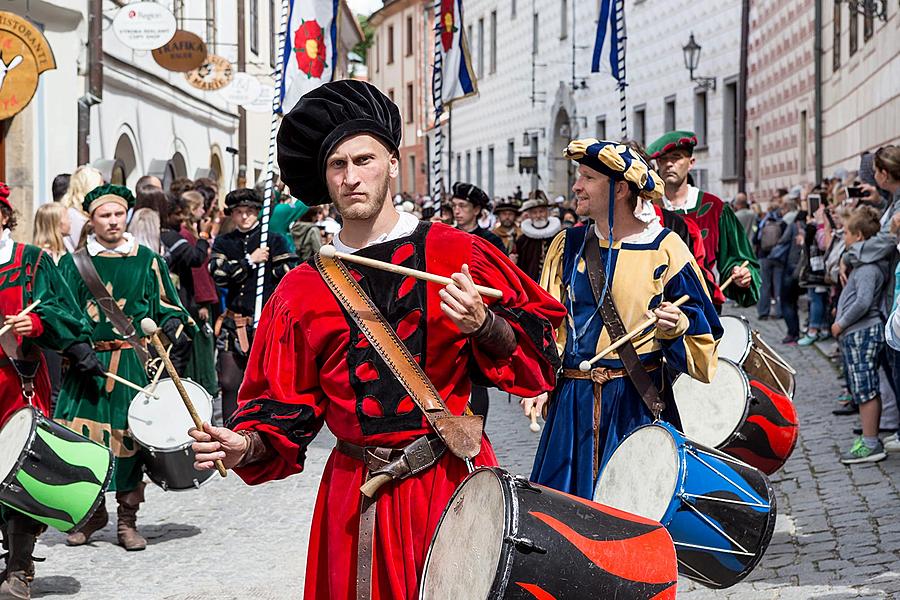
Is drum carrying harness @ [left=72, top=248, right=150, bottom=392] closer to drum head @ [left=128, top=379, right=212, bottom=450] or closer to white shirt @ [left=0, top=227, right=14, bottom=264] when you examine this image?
drum head @ [left=128, top=379, right=212, bottom=450]

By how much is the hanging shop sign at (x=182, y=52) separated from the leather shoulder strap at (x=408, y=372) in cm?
1621

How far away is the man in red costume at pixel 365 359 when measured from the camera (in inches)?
138

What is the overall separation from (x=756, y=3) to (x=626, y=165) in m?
22.8

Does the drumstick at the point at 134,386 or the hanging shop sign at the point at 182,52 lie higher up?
the hanging shop sign at the point at 182,52

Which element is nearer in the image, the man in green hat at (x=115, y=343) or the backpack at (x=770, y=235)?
the man in green hat at (x=115, y=343)

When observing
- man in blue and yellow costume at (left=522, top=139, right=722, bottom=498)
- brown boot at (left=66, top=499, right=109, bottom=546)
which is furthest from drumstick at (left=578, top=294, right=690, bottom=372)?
brown boot at (left=66, top=499, right=109, bottom=546)

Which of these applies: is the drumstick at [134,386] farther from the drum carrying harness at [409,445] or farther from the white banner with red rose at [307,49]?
the white banner with red rose at [307,49]

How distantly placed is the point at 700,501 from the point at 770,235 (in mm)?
12969

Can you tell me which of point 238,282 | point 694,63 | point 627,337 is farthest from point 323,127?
point 694,63

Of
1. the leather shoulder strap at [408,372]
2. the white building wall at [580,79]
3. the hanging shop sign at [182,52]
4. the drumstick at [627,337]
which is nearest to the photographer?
the leather shoulder strap at [408,372]

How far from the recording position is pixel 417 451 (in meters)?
3.48

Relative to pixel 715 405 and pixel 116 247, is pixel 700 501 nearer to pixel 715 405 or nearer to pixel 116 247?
pixel 715 405

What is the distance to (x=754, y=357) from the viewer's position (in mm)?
7262

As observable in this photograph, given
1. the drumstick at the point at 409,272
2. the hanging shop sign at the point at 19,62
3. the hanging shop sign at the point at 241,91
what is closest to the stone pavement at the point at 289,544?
the drumstick at the point at 409,272
